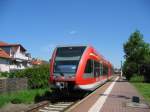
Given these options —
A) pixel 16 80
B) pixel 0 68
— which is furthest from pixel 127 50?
pixel 16 80

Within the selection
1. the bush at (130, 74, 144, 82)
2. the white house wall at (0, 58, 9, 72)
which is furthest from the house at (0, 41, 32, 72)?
the bush at (130, 74, 144, 82)

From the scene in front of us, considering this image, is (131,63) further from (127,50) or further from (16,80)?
(16,80)

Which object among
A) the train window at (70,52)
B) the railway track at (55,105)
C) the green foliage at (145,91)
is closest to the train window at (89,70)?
the train window at (70,52)

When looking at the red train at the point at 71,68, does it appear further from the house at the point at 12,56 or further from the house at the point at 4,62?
the house at the point at 12,56

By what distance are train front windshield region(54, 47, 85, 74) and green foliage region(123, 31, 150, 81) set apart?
1288 inches

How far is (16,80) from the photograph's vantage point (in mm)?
22109

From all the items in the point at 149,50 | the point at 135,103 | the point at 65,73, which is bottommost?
the point at 135,103

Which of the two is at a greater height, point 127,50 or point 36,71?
point 127,50

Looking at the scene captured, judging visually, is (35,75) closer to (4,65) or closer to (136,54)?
(4,65)

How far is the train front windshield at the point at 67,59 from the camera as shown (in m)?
17.0

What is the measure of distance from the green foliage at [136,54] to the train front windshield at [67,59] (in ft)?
107

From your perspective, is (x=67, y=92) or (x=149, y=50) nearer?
(x=67, y=92)

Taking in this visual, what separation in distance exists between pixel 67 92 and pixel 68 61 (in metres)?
1.72

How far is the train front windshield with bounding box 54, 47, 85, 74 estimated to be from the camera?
670 inches
